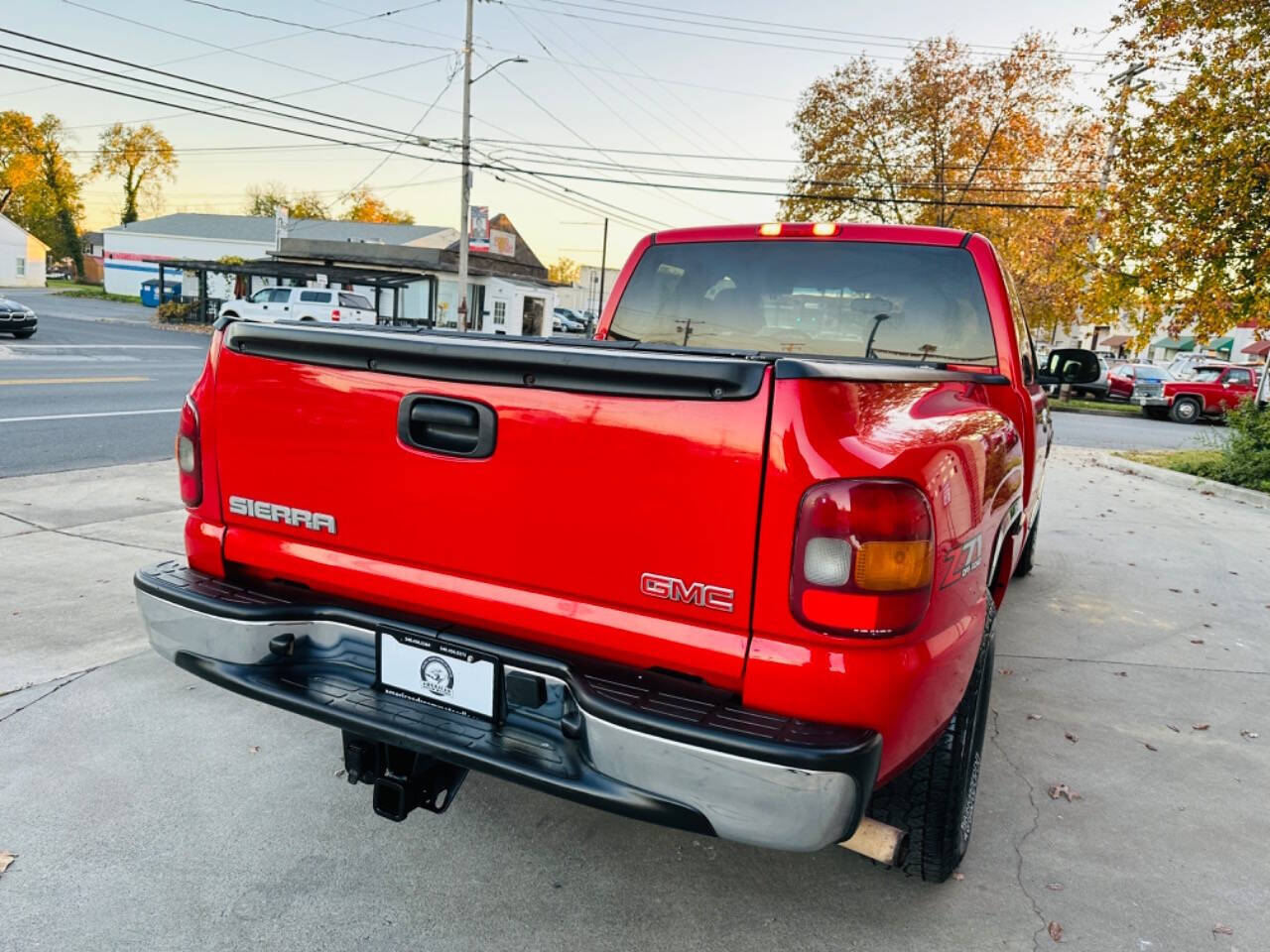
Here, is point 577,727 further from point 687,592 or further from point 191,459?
point 191,459

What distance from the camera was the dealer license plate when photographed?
83.0 inches

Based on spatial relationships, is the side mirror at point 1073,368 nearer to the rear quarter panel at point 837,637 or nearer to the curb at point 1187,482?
the rear quarter panel at point 837,637

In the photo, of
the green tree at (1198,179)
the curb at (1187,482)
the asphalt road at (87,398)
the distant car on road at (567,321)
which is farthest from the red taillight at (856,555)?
the distant car on road at (567,321)

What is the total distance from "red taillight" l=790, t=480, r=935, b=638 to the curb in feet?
35.3

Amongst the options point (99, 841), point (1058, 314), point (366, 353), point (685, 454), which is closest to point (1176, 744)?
point (685, 454)

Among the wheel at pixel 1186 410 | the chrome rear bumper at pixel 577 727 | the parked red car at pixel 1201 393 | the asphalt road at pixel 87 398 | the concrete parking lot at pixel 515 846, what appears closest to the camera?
the chrome rear bumper at pixel 577 727

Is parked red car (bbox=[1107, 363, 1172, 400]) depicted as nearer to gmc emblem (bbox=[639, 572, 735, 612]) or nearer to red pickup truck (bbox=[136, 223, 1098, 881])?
red pickup truck (bbox=[136, 223, 1098, 881])

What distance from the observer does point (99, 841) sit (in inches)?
101

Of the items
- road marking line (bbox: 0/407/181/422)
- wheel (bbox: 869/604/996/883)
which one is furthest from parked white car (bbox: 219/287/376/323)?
wheel (bbox: 869/604/996/883)

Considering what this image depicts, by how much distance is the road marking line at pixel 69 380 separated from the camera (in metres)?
13.6

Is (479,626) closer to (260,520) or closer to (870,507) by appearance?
(260,520)

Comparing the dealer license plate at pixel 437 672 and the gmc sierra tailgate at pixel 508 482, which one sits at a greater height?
the gmc sierra tailgate at pixel 508 482

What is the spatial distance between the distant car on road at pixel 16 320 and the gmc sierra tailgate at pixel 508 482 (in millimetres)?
26209

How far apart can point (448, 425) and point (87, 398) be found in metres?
12.8
